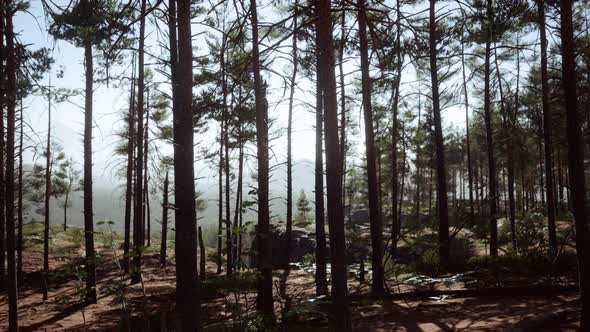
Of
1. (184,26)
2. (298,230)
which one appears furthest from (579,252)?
(298,230)

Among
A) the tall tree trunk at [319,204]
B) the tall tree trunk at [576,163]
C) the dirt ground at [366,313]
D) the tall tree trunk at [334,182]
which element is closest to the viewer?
the tall tree trunk at [334,182]

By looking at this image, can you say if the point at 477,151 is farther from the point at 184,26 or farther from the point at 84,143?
the point at 184,26

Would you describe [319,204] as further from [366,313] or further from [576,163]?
[576,163]

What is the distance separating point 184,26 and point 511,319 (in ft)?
24.2

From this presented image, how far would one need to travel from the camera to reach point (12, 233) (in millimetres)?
10352

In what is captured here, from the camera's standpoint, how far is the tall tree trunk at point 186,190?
560 cm

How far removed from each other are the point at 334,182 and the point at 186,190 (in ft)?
7.91

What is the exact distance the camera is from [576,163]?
546 centimetres

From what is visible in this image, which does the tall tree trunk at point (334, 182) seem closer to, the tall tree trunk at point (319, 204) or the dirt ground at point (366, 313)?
the dirt ground at point (366, 313)

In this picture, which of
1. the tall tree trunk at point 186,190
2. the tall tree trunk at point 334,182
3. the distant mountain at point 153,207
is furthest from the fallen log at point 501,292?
the tall tree trunk at point 186,190

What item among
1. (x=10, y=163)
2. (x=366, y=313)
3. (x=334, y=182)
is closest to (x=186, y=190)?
(x=334, y=182)

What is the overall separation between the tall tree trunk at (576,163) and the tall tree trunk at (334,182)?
3.42 metres

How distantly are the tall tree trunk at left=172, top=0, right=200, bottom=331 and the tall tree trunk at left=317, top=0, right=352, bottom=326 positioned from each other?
2.10 meters

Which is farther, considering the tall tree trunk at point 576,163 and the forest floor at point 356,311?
the forest floor at point 356,311
